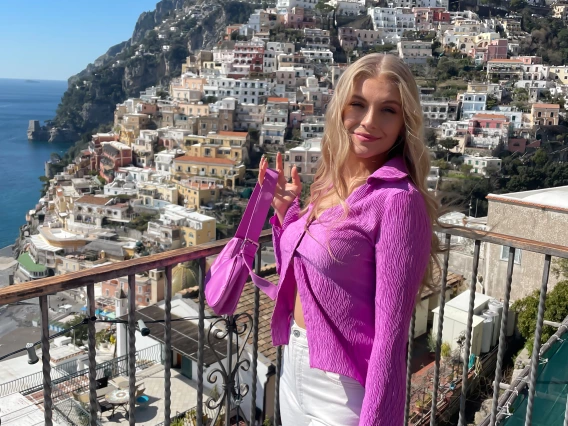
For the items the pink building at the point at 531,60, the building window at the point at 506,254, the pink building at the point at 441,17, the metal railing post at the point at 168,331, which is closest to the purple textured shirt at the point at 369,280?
the metal railing post at the point at 168,331

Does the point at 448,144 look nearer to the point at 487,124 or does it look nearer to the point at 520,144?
the point at 487,124

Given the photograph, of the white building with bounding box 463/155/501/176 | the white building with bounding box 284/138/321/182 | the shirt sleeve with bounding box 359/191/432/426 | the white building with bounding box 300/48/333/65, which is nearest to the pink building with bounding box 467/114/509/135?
the white building with bounding box 463/155/501/176

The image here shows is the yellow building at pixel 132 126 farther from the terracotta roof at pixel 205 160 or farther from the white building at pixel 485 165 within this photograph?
the white building at pixel 485 165

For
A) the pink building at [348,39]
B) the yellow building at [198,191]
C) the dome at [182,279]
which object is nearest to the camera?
the dome at [182,279]

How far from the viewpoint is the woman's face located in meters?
1.33

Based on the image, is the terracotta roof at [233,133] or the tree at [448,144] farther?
the terracotta roof at [233,133]

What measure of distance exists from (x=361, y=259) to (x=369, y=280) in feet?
0.18

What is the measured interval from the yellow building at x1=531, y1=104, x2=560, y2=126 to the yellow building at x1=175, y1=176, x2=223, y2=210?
22.9 meters

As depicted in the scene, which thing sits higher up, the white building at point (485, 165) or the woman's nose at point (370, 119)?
the woman's nose at point (370, 119)

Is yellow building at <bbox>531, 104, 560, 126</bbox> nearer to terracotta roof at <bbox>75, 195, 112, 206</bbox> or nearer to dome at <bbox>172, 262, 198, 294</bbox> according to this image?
terracotta roof at <bbox>75, 195, 112, 206</bbox>

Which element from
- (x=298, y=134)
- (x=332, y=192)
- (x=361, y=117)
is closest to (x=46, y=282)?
(x=332, y=192)

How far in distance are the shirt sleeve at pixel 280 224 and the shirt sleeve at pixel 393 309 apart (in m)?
0.42

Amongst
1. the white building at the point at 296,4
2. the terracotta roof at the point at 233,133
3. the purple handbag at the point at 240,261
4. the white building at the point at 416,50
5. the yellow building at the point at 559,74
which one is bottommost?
the terracotta roof at the point at 233,133

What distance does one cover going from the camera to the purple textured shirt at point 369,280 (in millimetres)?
1180
